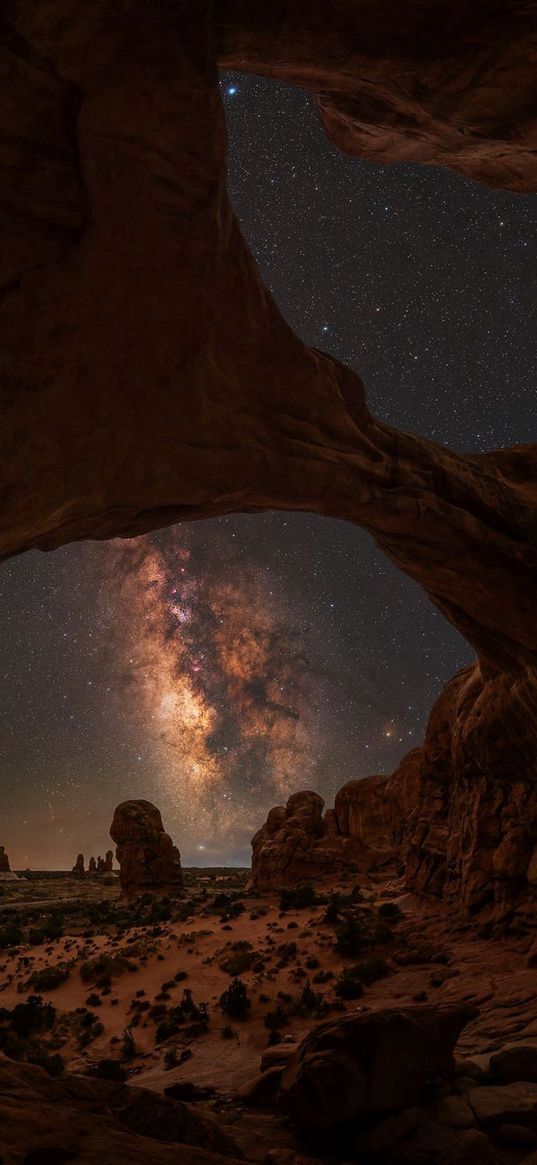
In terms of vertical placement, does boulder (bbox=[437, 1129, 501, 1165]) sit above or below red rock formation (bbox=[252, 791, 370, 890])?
above

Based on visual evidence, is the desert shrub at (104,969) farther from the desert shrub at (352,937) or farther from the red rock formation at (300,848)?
the red rock formation at (300,848)

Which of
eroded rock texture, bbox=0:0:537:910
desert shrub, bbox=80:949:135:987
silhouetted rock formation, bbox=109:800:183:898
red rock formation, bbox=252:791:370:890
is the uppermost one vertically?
eroded rock texture, bbox=0:0:537:910

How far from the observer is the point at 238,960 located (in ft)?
57.7

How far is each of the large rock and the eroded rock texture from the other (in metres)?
7.95

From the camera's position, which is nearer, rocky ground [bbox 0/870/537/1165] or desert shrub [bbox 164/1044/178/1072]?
rocky ground [bbox 0/870/537/1165]

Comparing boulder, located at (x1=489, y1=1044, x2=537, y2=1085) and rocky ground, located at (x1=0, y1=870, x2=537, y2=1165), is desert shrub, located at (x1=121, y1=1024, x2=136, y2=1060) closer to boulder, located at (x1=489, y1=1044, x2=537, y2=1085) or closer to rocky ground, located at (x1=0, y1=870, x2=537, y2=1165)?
rocky ground, located at (x1=0, y1=870, x2=537, y2=1165)

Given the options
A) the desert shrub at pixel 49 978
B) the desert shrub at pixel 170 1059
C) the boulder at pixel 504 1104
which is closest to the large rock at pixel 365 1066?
the boulder at pixel 504 1104

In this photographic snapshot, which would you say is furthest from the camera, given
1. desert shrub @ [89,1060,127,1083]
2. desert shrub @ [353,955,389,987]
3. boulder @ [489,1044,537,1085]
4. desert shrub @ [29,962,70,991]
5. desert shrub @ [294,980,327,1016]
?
desert shrub @ [29,962,70,991]

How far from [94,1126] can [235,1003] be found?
10416mm

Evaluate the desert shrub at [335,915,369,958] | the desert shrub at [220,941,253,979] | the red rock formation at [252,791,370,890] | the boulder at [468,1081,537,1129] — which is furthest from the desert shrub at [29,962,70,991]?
the boulder at [468,1081,537,1129]

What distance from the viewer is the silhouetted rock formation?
131 ft

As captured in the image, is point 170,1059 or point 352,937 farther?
point 352,937

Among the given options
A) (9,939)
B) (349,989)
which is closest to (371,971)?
(349,989)

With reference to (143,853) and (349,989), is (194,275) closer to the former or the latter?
(349,989)
